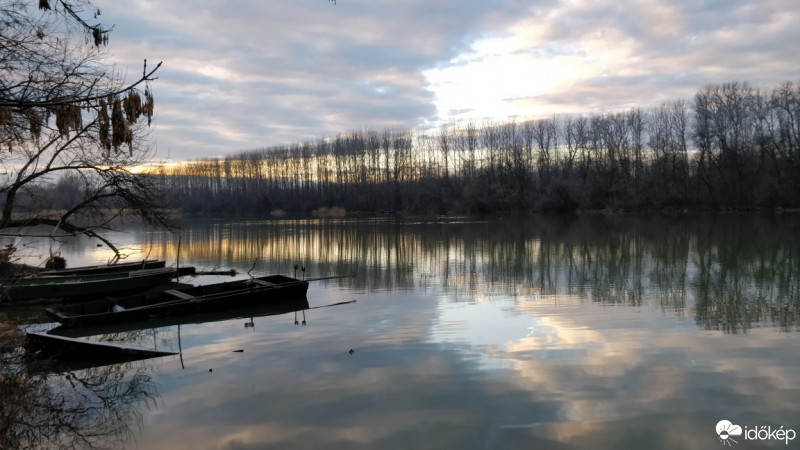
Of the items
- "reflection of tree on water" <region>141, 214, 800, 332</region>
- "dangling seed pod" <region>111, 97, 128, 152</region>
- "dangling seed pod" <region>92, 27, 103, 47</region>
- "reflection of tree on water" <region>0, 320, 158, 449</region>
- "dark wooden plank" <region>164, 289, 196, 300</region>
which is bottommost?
"reflection of tree on water" <region>0, 320, 158, 449</region>

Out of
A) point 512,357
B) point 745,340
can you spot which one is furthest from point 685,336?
point 512,357

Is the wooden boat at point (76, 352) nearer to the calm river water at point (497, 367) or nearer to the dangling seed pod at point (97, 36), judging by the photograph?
the calm river water at point (497, 367)

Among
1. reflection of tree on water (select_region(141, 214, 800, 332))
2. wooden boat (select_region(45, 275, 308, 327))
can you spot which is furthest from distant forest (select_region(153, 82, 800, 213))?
wooden boat (select_region(45, 275, 308, 327))

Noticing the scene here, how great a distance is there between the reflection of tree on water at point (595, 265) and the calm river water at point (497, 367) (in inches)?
6.5

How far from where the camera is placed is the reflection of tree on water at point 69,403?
276 inches

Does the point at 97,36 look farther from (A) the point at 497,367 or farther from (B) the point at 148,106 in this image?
(A) the point at 497,367

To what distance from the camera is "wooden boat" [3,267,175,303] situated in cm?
1634

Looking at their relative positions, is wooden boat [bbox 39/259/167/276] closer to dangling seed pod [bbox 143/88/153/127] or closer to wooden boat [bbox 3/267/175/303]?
wooden boat [bbox 3/267/175/303]

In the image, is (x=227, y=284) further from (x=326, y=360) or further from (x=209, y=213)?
(x=209, y=213)

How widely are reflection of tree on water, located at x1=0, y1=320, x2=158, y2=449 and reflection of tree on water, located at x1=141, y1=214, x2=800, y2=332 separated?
9.47 meters

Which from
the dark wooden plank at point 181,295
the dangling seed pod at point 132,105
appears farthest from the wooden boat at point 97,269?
the dangling seed pod at point 132,105

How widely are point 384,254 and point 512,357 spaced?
19237 millimetres

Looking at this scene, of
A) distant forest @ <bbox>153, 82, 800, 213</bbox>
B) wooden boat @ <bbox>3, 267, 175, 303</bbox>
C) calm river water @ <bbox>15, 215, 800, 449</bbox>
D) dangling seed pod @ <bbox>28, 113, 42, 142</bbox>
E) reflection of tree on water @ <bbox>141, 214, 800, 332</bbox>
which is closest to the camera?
dangling seed pod @ <bbox>28, 113, 42, 142</bbox>

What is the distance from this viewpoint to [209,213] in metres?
118
